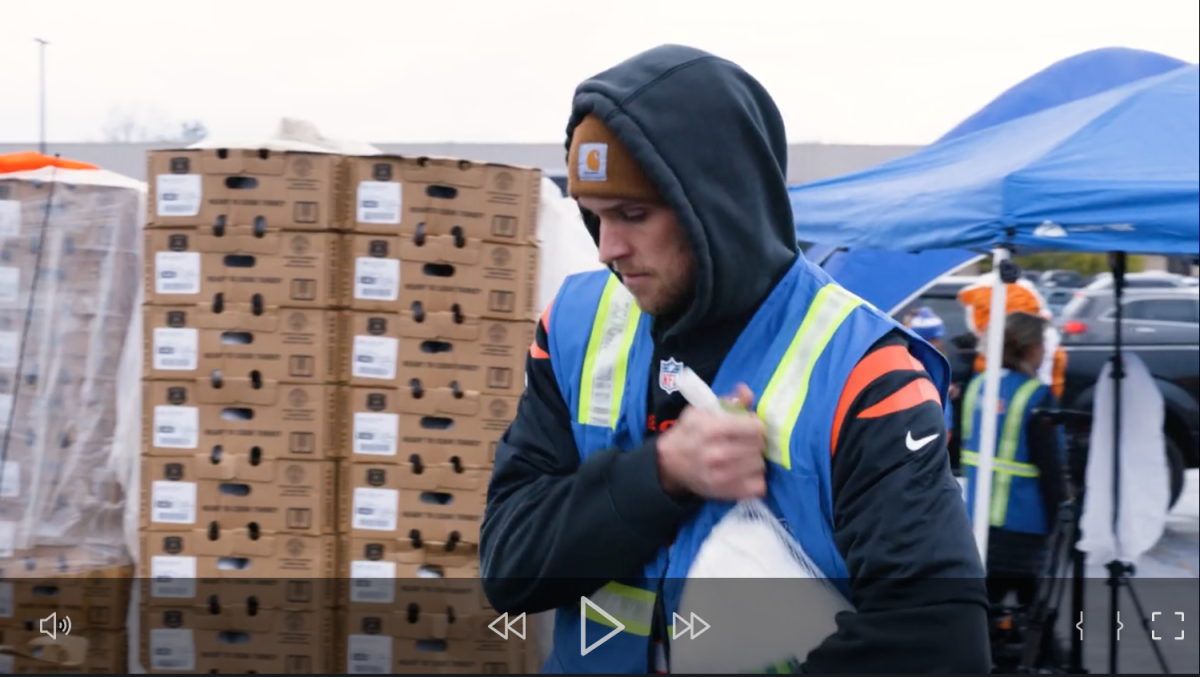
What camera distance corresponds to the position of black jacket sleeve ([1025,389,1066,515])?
18.1 feet

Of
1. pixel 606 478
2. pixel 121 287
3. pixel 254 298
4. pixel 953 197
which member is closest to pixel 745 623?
pixel 606 478

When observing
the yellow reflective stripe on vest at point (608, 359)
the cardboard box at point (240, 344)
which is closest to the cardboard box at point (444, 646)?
the cardboard box at point (240, 344)

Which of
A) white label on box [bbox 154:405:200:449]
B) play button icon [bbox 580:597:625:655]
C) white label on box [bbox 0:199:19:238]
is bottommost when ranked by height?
white label on box [bbox 154:405:200:449]

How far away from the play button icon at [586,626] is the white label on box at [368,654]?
2.89 metres

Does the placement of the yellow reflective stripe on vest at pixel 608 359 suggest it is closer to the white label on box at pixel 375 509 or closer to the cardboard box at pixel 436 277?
the cardboard box at pixel 436 277

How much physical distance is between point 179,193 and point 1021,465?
4.10 m

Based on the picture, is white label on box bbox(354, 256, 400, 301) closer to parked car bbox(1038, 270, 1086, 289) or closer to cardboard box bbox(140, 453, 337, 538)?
cardboard box bbox(140, 453, 337, 538)

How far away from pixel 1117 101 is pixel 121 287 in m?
4.61

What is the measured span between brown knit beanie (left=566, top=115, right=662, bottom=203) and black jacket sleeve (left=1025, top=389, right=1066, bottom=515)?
447 cm

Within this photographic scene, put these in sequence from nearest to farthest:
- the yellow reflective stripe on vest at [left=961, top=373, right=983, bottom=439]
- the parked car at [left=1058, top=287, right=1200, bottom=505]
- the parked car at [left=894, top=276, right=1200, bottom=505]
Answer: the yellow reflective stripe on vest at [left=961, top=373, right=983, bottom=439] → the parked car at [left=894, top=276, right=1200, bottom=505] → the parked car at [left=1058, top=287, right=1200, bottom=505]

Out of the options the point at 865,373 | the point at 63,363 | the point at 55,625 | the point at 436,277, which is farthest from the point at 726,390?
the point at 55,625

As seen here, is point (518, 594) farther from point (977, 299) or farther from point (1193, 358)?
point (1193, 358)

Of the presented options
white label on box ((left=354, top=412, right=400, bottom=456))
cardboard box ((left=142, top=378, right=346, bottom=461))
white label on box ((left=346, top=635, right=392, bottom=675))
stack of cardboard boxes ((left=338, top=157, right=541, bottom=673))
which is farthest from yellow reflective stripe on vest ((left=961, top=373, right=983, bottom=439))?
cardboard box ((left=142, top=378, right=346, bottom=461))

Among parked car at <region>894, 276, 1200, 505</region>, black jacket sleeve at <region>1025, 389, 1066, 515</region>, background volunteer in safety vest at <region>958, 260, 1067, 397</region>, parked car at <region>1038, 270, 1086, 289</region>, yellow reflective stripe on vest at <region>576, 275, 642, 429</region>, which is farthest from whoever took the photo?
parked car at <region>1038, 270, 1086, 289</region>
